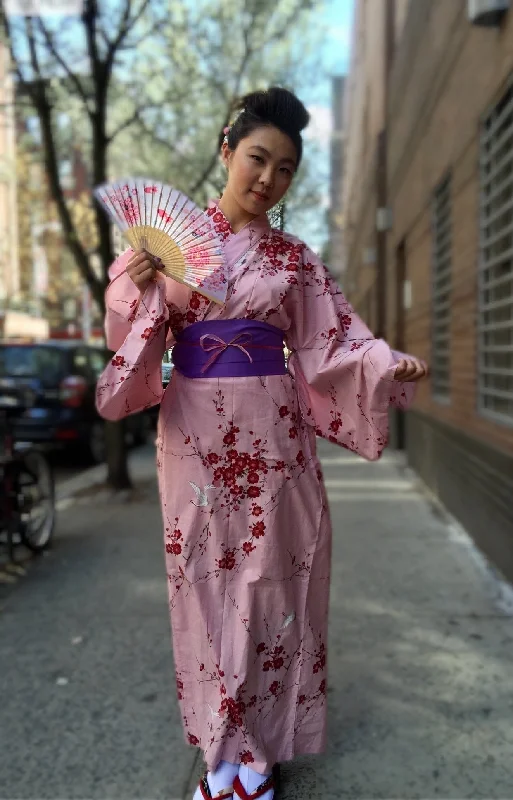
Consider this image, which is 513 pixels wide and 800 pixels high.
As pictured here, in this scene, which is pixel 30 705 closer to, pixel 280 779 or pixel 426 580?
pixel 280 779

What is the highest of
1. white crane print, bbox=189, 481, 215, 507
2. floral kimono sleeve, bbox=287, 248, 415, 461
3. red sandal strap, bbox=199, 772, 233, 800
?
floral kimono sleeve, bbox=287, 248, 415, 461

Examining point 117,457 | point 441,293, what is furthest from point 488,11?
point 117,457

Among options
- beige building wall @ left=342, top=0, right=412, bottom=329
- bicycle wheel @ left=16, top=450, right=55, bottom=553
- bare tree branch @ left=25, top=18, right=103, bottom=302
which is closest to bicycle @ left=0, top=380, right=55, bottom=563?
bicycle wheel @ left=16, top=450, right=55, bottom=553

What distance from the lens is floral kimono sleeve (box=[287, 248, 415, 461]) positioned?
2016 mm

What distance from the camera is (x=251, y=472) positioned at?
6.45ft

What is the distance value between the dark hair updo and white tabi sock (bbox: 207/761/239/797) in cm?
170

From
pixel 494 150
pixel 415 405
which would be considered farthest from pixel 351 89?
pixel 494 150

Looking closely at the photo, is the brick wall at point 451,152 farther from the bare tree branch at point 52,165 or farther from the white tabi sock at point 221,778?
the bare tree branch at point 52,165

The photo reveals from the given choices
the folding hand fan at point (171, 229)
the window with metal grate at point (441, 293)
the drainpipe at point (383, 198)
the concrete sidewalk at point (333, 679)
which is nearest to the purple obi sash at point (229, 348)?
the folding hand fan at point (171, 229)

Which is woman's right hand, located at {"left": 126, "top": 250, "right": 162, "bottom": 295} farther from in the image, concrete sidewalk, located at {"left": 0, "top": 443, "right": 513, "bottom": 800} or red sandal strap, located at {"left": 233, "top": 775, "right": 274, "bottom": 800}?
concrete sidewalk, located at {"left": 0, "top": 443, "right": 513, "bottom": 800}

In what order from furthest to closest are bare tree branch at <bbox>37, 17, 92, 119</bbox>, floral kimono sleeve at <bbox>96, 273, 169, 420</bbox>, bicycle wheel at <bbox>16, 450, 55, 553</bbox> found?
bare tree branch at <bbox>37, 17, 92, 119</bbox> → bicycle wheel at <bbox>16, 450, 55, 553</bbox> → floral kimono sleeve at <bbox>96, 273, 169, 420</bbox>

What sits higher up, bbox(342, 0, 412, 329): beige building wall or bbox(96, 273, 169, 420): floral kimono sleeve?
bbox(342, 0, 412, 329): beige building wall

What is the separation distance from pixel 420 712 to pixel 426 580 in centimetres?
147

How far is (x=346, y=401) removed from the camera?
6.82 ft
